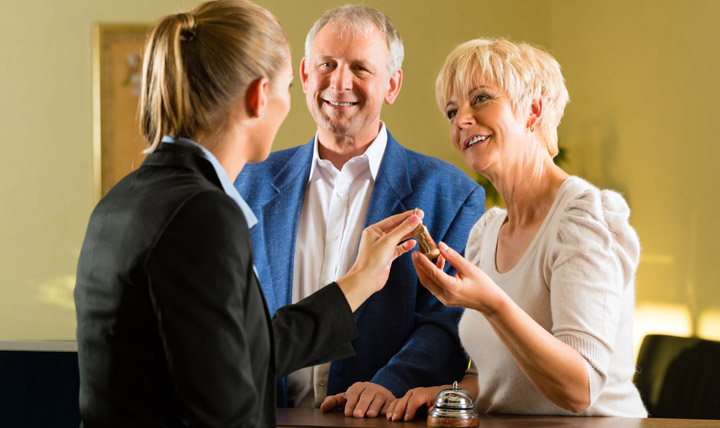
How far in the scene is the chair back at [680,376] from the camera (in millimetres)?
2646

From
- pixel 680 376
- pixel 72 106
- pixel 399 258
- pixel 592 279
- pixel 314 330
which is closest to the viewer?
pixel 314 330

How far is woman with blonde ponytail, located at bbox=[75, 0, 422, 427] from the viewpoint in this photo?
3.09 ft

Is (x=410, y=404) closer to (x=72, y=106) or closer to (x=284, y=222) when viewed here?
(x=284, y=222)

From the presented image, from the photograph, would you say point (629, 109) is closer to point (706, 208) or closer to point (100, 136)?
point (706, 208)

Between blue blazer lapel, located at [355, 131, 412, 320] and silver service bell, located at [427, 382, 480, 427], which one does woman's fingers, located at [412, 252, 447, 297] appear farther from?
blue blazer lapel, located at [355, 131, 412, 320]

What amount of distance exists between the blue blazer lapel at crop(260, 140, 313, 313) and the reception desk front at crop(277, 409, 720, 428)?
509 mm

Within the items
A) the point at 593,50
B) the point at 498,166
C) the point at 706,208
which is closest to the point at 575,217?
the point at 498,166

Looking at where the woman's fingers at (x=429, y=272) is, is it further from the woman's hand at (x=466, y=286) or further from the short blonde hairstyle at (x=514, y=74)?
the short blonde hairstyle at (x=514, y=74)

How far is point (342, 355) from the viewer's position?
50.8 inches

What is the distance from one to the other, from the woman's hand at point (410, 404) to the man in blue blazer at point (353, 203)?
0.25 metres

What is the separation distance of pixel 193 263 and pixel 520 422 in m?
0.80

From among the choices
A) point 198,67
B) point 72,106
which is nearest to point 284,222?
point 198,67

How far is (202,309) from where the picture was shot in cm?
94

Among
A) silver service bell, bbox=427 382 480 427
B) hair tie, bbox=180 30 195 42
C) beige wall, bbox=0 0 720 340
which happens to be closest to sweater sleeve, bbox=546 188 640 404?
silver service bell, bbox=427 382 480 427
